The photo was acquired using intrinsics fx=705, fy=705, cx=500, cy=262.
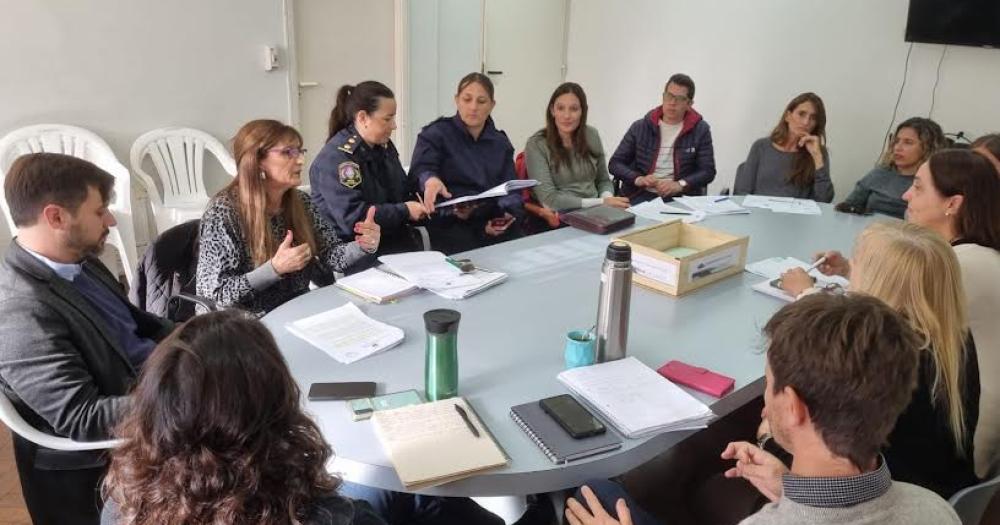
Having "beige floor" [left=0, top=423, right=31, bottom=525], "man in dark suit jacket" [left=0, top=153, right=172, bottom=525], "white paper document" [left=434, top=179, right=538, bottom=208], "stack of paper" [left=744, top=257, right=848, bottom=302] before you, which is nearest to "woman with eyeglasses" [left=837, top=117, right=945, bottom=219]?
"stack of paper" [left=744, top=257, right=848, bottom=302]

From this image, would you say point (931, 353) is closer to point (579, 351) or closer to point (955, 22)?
point (579, 351)

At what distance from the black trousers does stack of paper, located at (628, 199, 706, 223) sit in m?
2.23

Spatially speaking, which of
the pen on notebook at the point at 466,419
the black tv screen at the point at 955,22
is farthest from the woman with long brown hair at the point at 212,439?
the black tv screen at the point at 955,22

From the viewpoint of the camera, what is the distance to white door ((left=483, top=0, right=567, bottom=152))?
550 centimetres

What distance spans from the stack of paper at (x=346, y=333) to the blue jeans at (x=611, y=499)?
1.91ft

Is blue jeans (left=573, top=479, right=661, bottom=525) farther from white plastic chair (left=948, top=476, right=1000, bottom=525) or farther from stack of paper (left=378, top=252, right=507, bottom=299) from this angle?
stack of paper (left=378, top=252, right=507, bottom=299)

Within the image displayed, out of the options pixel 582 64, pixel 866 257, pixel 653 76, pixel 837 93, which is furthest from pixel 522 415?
pixel 582 64

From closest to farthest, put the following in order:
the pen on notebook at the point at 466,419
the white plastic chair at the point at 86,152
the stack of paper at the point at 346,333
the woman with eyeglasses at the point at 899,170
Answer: the pen on notebook at the point at 466,419
the stack of paper at the point at 346,333
the woman with eyeglasses at the point at 899,170
the white plastic chair at the point at 86,152

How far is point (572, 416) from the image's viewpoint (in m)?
1.44

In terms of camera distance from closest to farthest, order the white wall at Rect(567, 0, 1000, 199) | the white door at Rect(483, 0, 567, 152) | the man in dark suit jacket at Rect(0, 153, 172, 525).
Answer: the man in dark suit jacket at Rect(0, 153, 172, 525), the white wall at Rect(567, 0, 1000, 199), the white door at Rect(483, 0, 567, 152)

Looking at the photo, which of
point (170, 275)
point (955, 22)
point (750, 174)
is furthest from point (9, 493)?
point (955, 22)

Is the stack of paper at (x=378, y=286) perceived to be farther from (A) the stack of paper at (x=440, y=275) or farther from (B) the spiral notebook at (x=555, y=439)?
(B) the spiral notebook at (x=555, y=439)

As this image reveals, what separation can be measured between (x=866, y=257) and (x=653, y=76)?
4131 mm

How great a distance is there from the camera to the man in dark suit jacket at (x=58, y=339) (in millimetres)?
1479
